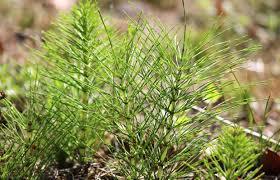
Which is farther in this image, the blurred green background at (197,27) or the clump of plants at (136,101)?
the blurred green background at (197,27)

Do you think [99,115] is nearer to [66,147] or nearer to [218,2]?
[66,147]

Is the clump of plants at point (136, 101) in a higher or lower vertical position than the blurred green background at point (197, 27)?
lower

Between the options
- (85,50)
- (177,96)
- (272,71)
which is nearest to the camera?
(177,96)

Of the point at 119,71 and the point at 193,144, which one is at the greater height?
the point at 119,71

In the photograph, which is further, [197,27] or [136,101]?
[197,27]

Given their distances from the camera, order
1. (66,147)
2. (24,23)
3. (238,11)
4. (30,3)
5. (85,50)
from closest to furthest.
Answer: (85,50)
(66,147)
(24,23)
(30,3)
(238,11)

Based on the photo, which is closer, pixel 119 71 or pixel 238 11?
pixel 119 71

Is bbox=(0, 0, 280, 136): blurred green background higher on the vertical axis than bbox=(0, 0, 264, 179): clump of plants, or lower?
higher

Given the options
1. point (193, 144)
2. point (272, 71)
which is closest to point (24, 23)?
point (272, 71)

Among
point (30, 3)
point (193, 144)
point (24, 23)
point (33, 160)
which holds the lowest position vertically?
point (33, 160)

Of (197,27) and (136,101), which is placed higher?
(197,27)

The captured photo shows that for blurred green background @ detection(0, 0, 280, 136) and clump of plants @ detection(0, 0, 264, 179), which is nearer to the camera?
clump of plants @ detection(0, 0, 264, 179)
